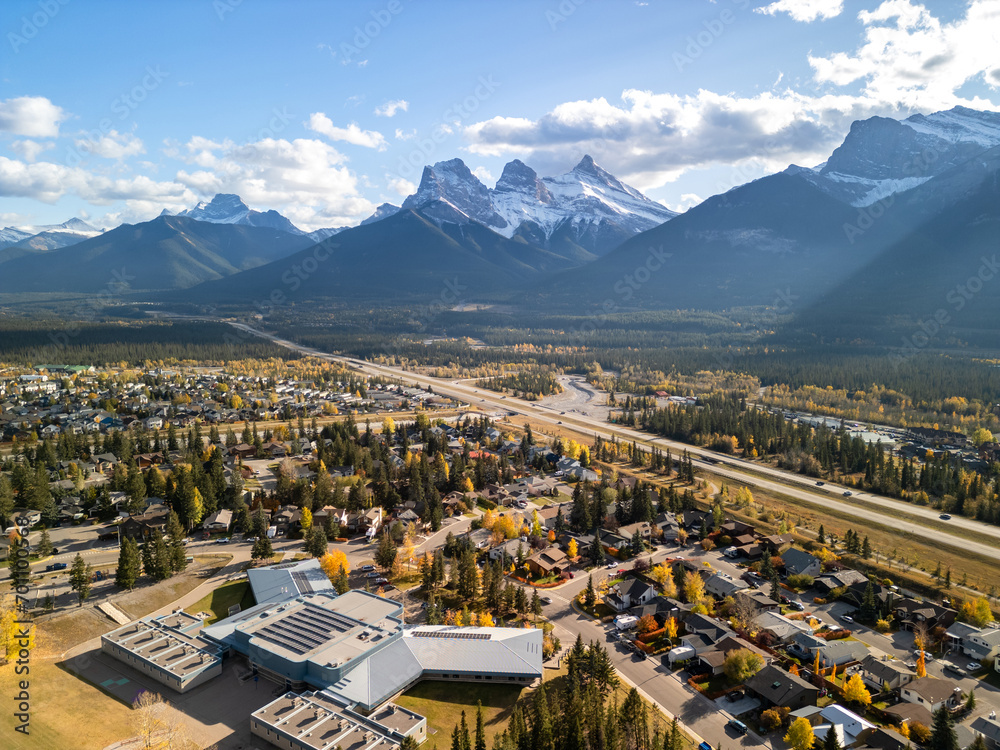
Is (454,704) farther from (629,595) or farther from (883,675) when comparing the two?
(883,675)

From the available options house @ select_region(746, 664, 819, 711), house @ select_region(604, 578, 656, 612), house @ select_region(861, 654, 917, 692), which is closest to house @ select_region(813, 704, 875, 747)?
house @ select_region(746, 664, 819, 711)

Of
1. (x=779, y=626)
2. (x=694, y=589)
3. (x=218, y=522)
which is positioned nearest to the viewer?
(x=779, y=626)

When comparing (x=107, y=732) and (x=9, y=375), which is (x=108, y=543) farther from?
(x=9, y=375)

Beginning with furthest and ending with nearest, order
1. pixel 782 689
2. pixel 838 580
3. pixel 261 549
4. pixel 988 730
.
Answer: pixel 261 549 → pixel 838 580 → pixel 782 689 → pixel 988 730

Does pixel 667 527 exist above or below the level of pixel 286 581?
above

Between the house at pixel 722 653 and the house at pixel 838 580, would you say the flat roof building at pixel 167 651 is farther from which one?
the house at pixel 838 580

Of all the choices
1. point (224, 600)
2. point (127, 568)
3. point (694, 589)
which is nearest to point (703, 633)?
point (694, 589)

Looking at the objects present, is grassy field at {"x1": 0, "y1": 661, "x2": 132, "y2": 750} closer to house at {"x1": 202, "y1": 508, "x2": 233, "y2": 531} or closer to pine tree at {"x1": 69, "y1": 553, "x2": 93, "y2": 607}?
pine tree at {"x1": 69, "y1": 553, "x2": 93, "y2": 607}
